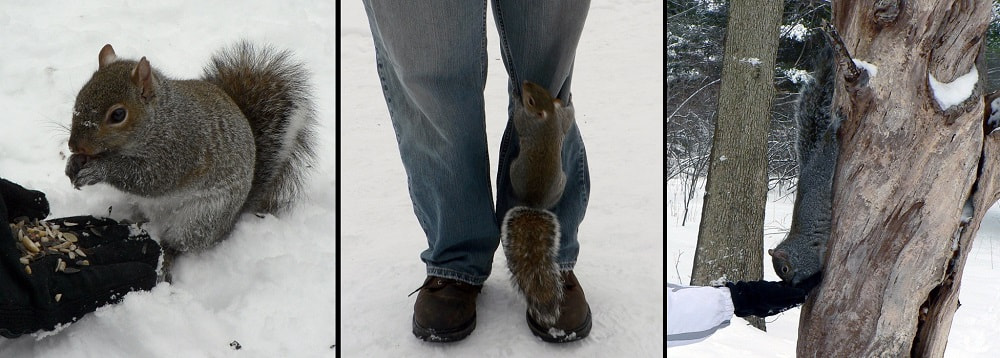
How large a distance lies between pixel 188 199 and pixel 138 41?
5.00 feet

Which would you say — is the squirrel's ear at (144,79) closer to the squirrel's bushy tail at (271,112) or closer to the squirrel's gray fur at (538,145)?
the squirrel's bushy tail at (271,112)

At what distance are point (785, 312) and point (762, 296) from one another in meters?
2.35

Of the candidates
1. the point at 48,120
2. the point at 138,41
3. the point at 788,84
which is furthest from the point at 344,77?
the point at 788,84

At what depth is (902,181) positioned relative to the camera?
1.16 m

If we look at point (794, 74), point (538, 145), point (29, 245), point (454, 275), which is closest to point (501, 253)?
point (454, 275)

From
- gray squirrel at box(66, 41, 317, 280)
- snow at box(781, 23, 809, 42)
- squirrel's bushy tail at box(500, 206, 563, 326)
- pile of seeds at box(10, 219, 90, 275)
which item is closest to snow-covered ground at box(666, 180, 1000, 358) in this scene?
snow at box(781, 23, 809, 42)

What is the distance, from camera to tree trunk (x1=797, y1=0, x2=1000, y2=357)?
1118mm

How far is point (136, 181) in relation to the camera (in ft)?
5.37

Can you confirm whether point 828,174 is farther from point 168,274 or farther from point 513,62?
point 168,274

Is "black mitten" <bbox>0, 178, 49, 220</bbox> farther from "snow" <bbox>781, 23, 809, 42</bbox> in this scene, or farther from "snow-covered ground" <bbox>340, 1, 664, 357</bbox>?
"snow" <bbox>781, 23, 809, 42</bbox>

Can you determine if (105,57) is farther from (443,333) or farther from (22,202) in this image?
(443,333)

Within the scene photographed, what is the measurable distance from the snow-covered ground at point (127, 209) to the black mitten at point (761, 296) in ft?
3.03

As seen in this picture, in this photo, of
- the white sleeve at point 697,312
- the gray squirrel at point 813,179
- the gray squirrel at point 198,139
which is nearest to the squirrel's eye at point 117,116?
the gray squirrel at point 198,139

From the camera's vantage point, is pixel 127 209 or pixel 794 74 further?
pixel 794 74
